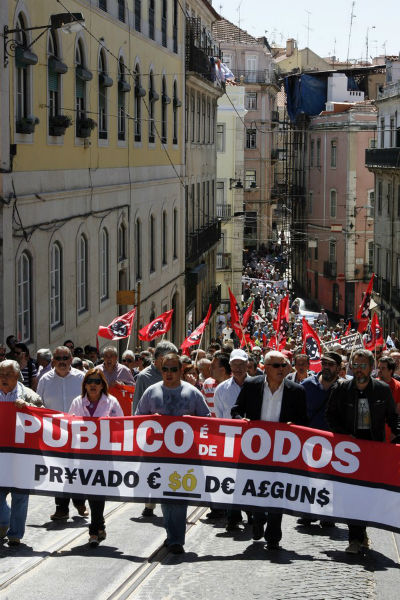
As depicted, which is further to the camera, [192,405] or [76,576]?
[192,405]

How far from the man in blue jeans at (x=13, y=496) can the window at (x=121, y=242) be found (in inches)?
713

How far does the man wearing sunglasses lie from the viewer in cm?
949

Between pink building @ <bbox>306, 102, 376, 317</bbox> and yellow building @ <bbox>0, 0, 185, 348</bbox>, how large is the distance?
2634 cm

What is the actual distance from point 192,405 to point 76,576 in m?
1.75

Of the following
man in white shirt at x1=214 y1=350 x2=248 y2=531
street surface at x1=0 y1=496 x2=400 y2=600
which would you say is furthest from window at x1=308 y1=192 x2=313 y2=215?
street surface at x1=0 y1=496 x2=400 y2=600

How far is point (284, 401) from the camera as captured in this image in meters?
9.54

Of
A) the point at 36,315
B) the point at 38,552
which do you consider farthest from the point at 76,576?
the point at 36,315

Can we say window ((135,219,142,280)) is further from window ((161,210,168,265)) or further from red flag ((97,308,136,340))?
red flag ((97,308,136,340))

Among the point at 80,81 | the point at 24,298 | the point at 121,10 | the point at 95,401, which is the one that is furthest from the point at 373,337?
the point at 95,401

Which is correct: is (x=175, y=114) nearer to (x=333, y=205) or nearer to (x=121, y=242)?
(x=121, y=242)

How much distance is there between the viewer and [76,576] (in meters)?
8.62

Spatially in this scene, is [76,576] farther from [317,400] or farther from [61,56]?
[61,56]

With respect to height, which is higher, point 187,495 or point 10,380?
point 10,380

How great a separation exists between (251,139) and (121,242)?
5407 centimetres
